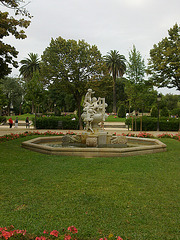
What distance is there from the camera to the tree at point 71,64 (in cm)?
2433

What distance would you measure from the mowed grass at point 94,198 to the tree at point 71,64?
1898cm

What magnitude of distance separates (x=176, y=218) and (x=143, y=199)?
0.77 m

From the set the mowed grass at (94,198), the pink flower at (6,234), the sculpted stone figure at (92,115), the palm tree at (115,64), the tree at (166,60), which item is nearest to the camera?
the pink flower at (6,234)

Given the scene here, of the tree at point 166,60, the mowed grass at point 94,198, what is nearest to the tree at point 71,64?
the tree at point 166,60

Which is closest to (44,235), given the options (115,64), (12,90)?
(115,64)

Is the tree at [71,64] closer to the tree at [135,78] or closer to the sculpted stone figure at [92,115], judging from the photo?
the tree at [135,78]

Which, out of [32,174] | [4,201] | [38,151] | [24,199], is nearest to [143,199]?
[24,199]

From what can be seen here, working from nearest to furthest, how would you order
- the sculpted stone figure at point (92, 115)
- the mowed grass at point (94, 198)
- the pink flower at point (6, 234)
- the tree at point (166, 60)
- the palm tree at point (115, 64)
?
1. the pink flower at point (6, 234)
2. the mowed grass at point (94, 198)
3. the sculpted stone figure at point (92, 115)
4. the tree at point (166, 60)
5. the palm tree at point (115, 64)

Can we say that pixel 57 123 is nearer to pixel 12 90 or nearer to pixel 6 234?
pixel 6 234

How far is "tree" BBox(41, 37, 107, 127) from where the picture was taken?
958 inches

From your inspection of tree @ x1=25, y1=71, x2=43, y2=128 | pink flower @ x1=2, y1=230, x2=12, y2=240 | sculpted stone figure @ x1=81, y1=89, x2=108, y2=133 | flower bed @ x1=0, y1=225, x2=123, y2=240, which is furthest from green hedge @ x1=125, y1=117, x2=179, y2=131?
pink flower @ x1=2, y1=230, x2=12, y2=240

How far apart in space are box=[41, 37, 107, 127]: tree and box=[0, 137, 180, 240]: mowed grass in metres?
19.0

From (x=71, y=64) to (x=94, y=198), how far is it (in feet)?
72.6

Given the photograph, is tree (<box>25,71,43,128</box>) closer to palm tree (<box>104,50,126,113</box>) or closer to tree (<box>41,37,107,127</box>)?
tree (<box>41,37,107,127</box>)
